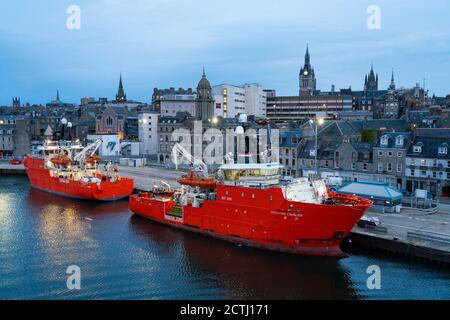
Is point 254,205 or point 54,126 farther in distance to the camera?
point 54,126

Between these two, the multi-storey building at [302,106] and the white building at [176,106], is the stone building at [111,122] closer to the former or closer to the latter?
the white building at [176,106]

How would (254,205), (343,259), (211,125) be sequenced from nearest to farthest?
1. (343,259)
2. (254,205)
3. (211,125)

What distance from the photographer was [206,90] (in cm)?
9125

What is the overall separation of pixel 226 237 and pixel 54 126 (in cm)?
8770

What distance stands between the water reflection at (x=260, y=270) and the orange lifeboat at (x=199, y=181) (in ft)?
15.6

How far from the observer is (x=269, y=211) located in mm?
33188

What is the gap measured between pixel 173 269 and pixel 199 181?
11.2m

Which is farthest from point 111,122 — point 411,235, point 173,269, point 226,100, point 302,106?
point 411,235

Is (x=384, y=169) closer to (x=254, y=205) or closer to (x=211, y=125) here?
(x=254, y=205)

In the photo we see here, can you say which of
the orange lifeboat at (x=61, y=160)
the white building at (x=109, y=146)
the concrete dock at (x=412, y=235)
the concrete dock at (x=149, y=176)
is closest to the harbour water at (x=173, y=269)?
the concrete dock at (x=412, y=235)

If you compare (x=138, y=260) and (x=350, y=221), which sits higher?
(x=350, y=221)

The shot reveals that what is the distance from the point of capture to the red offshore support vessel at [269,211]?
1247 inches

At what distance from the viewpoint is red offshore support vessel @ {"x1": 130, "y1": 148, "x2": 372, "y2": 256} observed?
3167 centimetres
